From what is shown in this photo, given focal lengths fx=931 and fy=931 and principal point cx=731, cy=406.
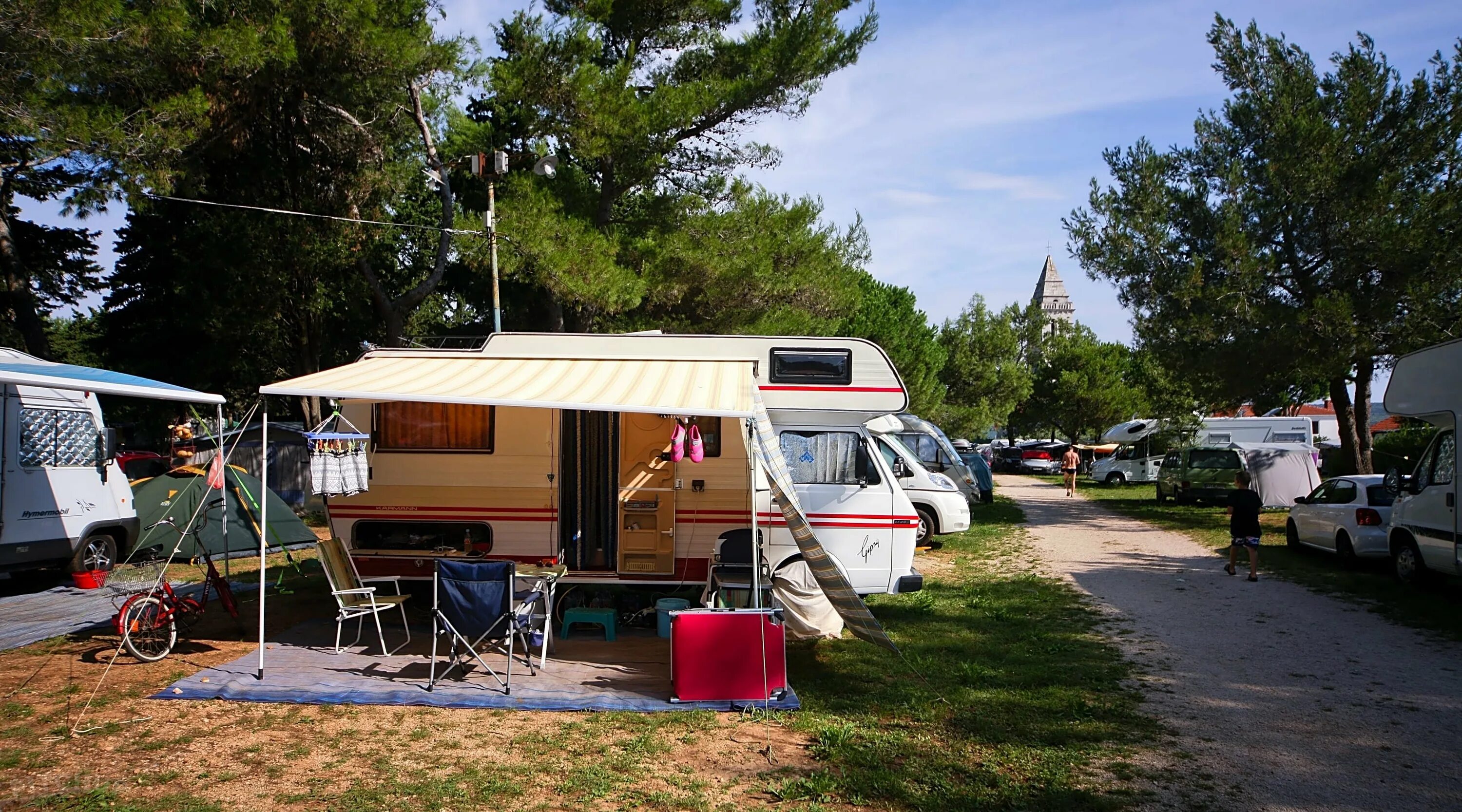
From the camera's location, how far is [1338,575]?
11344mm

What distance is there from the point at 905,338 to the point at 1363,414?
601 inches

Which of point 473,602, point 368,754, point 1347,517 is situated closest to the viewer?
point 368,754

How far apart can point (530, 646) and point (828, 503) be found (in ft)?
9.84

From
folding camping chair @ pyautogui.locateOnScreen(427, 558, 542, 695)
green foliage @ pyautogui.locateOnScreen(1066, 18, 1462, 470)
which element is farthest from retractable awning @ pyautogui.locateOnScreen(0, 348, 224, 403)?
green foliage @ pyautogui.locateOnScreen(1066, 18, 1462, 470)

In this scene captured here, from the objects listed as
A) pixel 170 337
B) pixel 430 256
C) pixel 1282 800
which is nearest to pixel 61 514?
pixel 1282 800

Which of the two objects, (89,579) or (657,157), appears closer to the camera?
(89,579)

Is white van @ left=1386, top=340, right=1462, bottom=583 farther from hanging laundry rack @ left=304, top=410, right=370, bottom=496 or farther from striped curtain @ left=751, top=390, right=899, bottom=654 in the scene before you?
hanging laundry rack @ left=304, top=410, right=370, bottom=496

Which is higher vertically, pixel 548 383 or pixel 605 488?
pixel 548 383

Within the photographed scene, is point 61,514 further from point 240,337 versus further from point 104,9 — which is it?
point 240,337

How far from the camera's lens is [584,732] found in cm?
584

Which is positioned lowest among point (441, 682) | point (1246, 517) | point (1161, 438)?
point (441, 682)

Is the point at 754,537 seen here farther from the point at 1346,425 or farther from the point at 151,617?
the point at 1346,425

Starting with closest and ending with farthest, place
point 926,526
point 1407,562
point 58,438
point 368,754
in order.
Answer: point 368,754
point 1407,562
point 58,438
point 926,526

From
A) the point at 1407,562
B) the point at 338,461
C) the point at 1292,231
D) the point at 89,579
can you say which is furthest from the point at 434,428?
the point at 1292,231
